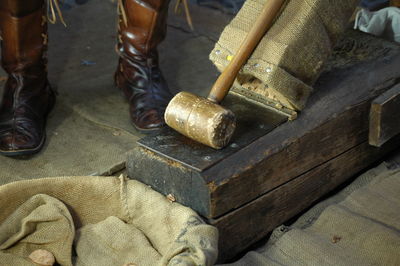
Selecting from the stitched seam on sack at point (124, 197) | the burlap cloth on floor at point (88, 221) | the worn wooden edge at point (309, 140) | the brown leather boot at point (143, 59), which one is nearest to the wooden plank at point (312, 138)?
the worn wooden edge at point (309, 140)

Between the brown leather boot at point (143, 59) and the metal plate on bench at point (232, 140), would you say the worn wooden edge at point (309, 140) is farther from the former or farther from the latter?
the brown leather boot at point (143, 59)

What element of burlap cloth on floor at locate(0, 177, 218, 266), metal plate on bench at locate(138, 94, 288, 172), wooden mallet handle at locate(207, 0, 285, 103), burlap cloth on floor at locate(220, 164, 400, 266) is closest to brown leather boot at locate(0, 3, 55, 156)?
burlap cloth on floor at locate(0, 177, 218, 266)

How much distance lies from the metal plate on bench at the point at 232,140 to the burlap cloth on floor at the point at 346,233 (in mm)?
316

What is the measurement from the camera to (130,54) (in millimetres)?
3059

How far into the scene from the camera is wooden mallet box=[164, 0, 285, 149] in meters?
1.98

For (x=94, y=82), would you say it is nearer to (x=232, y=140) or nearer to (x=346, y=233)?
(x=232, y=140)

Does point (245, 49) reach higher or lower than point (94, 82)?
higher

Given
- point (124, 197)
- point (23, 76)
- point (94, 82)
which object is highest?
point (124, 197)

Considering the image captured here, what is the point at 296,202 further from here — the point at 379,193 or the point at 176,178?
the point at 176,178

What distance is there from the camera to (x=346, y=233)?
216 centimetres

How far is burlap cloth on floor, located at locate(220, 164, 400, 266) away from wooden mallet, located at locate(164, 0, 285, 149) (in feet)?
1.19

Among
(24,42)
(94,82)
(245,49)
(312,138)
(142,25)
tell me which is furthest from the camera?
(94,82)

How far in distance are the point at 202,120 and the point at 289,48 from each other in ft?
1.22

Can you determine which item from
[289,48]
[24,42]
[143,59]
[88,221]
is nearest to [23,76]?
[24,42]
